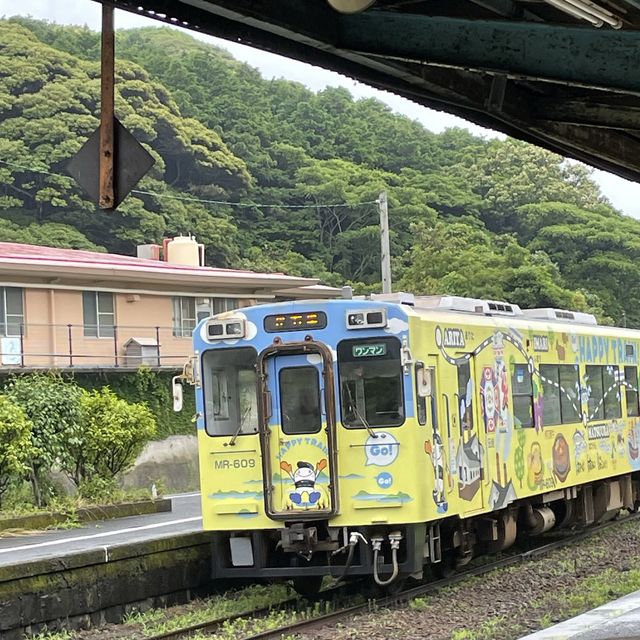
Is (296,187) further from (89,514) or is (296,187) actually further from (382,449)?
(382,449)

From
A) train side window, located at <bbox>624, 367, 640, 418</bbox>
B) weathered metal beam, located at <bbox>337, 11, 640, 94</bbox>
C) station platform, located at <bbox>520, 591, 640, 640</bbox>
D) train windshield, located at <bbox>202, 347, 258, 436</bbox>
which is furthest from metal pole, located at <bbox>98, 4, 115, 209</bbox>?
train side window, located at <bbox>624, 367, 640, 418</bbox>

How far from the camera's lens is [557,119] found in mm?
8867

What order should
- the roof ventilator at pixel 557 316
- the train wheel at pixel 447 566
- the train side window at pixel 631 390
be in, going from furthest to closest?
1. the train side window at pixel 631 390
2. the roof ventilator at pixel 557 316
3. the train wheel at pixel 447 566

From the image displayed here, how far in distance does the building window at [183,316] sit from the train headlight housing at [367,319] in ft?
58.8

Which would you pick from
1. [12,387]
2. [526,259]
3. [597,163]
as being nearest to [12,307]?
[12,387]

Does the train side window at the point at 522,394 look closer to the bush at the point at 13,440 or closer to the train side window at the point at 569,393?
the train side window at the point at 569,393

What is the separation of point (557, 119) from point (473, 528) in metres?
5.46

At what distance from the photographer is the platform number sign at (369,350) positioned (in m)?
10.8

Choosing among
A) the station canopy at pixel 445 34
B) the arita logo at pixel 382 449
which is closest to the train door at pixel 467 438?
the arita logo at pixel 382 449

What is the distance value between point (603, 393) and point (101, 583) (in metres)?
7.95

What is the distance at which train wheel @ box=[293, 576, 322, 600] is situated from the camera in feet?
38.2

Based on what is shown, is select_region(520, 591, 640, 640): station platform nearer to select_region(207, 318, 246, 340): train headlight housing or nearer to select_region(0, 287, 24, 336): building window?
select_region(207, 318, 246, 340): train headlight housing

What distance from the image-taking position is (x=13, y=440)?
50.5ft

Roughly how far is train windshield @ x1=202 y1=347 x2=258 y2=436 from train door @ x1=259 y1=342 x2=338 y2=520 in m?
0.28
